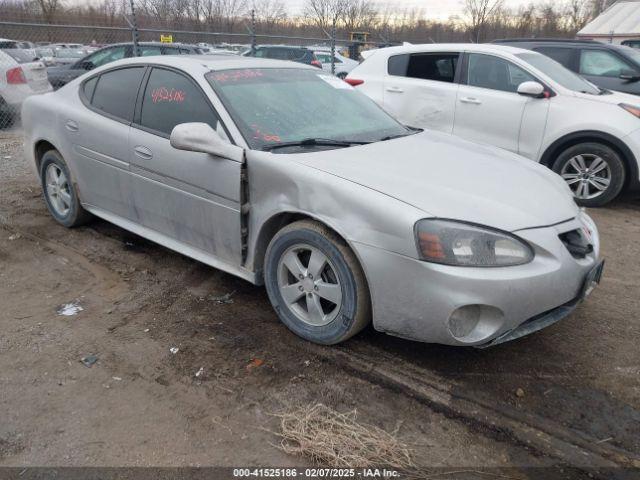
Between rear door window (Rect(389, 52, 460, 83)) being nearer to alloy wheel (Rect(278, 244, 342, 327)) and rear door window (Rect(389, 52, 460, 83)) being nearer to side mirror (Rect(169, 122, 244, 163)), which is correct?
side mirror (Rect(169, 122, 244, 163))

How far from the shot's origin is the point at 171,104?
3816mm

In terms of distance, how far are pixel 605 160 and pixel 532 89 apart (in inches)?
45.2

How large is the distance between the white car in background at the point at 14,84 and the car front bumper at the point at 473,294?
918cm

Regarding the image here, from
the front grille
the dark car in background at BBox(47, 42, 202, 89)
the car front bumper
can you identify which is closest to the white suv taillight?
the dark car in background at BBox(47, 42, 202, 89)

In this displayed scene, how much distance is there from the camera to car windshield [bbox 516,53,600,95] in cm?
650

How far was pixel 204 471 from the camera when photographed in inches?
90.5

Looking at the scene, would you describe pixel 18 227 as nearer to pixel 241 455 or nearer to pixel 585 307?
pixel 241 455

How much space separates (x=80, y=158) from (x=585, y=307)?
13.4 ft

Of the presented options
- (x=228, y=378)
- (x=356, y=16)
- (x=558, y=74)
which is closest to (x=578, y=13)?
(x=356, y=16)

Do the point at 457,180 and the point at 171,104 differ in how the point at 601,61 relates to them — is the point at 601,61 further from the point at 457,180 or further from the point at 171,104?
the point at 171,104

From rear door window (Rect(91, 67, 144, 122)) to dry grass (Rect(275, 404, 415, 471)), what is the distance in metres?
2.67

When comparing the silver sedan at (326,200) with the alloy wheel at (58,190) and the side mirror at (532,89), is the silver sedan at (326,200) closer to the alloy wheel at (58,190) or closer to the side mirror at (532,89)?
the alloy wheel at (58,190)

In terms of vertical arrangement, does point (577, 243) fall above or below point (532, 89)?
below

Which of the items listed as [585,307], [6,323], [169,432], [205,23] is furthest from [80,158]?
[205,23]
